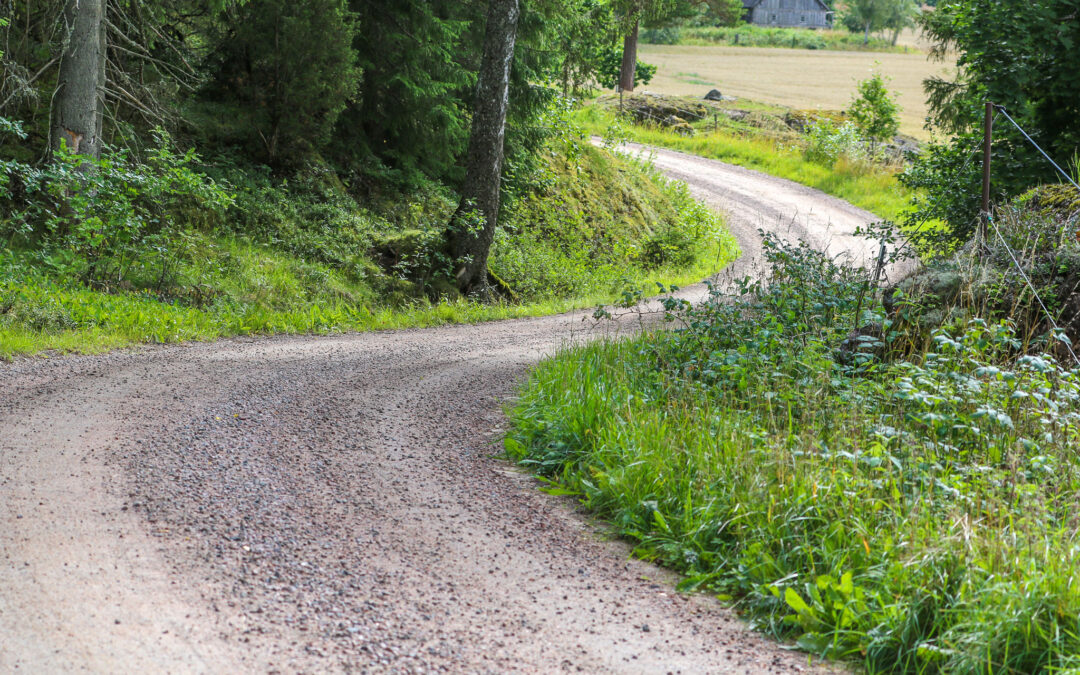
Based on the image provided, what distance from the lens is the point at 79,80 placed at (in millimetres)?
11008

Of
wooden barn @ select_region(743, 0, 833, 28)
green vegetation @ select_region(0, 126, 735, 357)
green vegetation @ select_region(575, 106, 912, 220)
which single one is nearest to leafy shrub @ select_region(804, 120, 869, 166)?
green vegetation @ select_region(575, 106, 912, 220)

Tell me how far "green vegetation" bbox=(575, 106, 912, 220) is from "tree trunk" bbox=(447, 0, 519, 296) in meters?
11.3

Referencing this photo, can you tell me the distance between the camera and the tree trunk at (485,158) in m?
13.1

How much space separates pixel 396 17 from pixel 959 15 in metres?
8.78

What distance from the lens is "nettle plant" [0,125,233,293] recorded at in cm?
1045

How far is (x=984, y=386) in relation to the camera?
6043 mm

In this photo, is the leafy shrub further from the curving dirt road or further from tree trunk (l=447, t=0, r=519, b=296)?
the curving dirt road


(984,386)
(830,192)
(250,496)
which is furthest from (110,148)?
(830,192)

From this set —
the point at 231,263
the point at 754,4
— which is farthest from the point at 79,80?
the point at 754,4

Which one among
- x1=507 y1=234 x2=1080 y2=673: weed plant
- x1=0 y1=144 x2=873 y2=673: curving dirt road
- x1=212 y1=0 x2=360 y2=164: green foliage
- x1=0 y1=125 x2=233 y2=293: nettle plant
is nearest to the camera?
x1=0 y1=144 x2=873 y2=673: curving dirt road

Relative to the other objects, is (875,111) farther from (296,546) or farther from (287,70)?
(296,546)

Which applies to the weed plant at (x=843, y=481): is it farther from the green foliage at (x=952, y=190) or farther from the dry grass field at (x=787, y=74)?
the dry grass field at (x=787, y=74)

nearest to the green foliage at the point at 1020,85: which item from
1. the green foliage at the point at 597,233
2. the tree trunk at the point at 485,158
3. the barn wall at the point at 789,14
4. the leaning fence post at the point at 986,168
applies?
the leaning fence post at the point at 986,168

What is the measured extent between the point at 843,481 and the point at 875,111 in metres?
29.8
